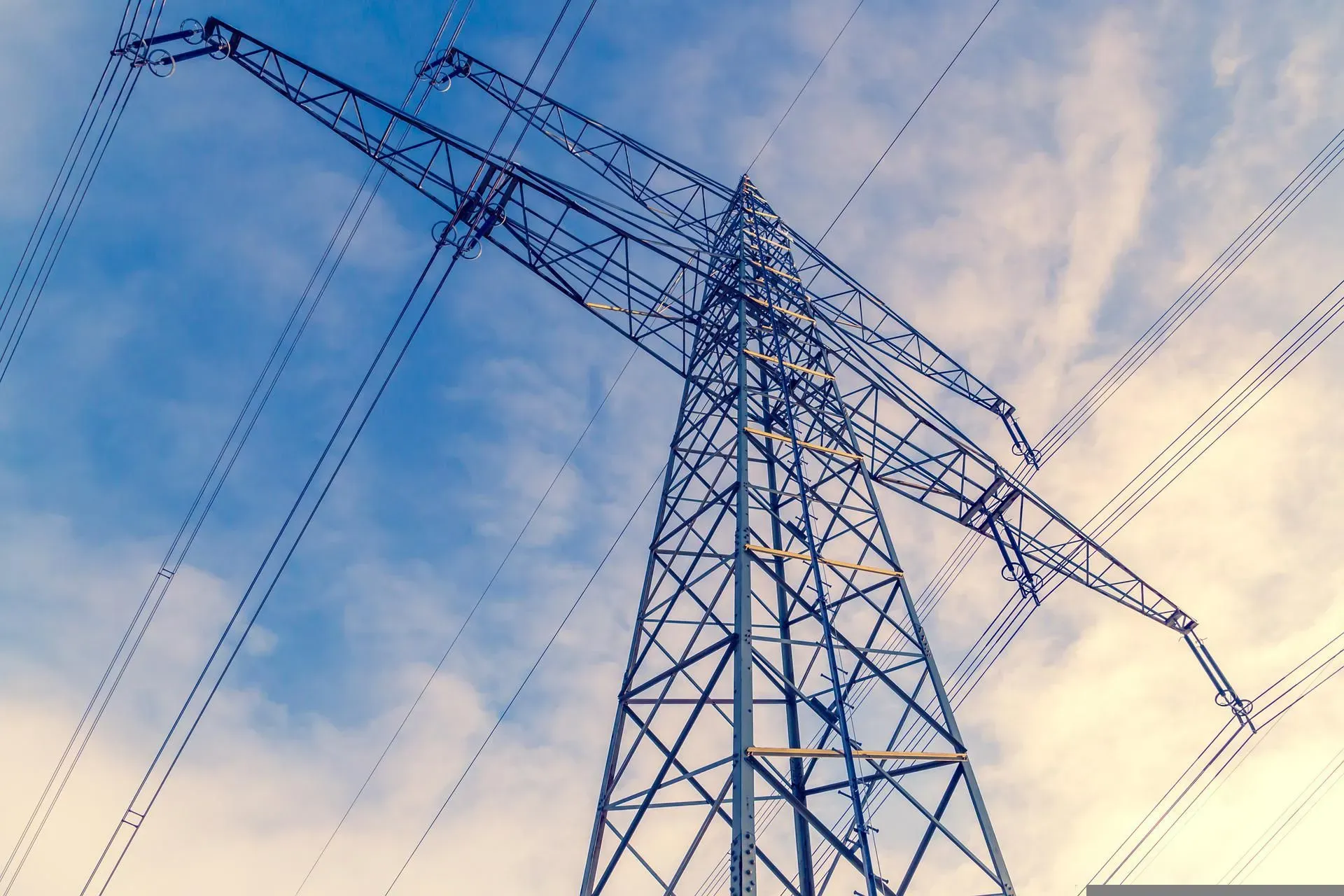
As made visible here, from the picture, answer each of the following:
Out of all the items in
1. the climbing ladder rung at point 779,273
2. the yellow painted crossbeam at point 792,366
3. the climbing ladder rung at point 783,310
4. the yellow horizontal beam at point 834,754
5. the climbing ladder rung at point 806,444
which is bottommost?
the yellow horizontal beam at point 834,754

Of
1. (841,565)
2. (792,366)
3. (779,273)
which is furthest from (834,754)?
(779,273)

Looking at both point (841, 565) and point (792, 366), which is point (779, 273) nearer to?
point (792, 366)

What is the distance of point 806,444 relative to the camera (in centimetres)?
1030

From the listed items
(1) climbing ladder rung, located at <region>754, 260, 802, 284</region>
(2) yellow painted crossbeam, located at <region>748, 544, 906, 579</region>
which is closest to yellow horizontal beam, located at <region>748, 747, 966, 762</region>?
(2) yellow painted crossbeam, located at <region>748, 544, 906, 579</region>

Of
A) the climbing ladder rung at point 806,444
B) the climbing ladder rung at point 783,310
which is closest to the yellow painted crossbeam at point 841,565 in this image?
the climbing ladder rung at point 806,444

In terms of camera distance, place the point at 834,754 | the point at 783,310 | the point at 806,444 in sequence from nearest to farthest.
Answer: the point at 834,754 < the point at 806,444 < the point at 783,310

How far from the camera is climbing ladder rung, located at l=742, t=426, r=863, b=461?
9.95 m

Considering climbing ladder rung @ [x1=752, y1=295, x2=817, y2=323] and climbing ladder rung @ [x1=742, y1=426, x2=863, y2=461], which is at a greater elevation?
climbing ladder rung @ [x1=752, y1=295, x2=817, y2=323]

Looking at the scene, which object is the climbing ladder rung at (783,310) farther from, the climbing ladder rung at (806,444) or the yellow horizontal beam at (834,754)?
the yellow horizontal beam at (834,754)

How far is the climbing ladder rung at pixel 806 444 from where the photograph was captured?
995cm

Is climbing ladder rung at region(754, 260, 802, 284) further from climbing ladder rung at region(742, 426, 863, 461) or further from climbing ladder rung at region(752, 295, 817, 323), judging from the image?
climbing ladder rung at region(742, 426, 863, 461)

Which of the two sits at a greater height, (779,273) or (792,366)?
(779,273)

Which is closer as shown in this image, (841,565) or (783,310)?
(841,565)

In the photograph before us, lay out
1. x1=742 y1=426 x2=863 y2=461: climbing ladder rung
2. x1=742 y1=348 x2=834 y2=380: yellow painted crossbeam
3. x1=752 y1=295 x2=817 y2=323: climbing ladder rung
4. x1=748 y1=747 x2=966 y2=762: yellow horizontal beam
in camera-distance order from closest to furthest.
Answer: x1=748 y1=747 x2=966 y2=762: yellow horizontal beam, x1=742 y1=426 x2=863 y2=461: climbing ladder rung, x1=742 y1=348 x2=834 y2=380: yellow painted crossbeam, x1=752 y1=295 x2=817 y2=323: climbing ladder rung
